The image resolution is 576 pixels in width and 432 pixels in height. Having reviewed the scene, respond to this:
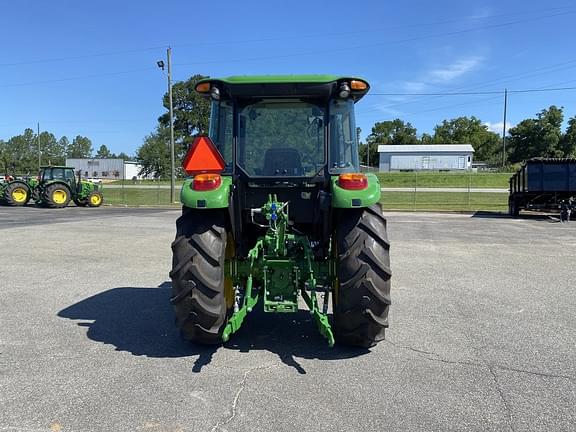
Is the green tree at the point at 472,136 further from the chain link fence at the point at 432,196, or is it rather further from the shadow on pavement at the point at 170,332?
the shadow on pavement at the point at 170,332

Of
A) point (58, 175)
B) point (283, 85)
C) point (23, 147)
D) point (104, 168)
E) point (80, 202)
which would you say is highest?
point (23, 147)

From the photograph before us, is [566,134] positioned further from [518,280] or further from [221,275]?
[221,275]

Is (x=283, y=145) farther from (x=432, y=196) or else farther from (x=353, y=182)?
(x=432, y=196)

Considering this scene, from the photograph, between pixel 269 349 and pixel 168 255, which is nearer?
pixel 269 349

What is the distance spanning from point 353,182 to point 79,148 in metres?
162

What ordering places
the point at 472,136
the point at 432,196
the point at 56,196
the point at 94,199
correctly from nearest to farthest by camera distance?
1. the point at 56,196
2. the point at 94,199
3. the point at 432,196
4. the point at 472,136

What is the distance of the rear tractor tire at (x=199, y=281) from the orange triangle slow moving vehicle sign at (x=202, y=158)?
49cm

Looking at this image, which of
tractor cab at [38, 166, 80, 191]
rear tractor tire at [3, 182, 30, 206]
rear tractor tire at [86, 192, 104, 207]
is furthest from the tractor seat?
rear tractor tire at [3, 182, 30, 206]

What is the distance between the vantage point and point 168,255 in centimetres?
1015

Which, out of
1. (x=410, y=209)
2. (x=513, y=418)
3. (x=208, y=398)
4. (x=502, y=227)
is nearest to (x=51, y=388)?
(x=208, y=398)

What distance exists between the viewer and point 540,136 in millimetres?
71812

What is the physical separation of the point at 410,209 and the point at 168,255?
702 inches

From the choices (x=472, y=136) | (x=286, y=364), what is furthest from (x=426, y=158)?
(x=286, y=364)

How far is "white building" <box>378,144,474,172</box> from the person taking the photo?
81688 millimetres
